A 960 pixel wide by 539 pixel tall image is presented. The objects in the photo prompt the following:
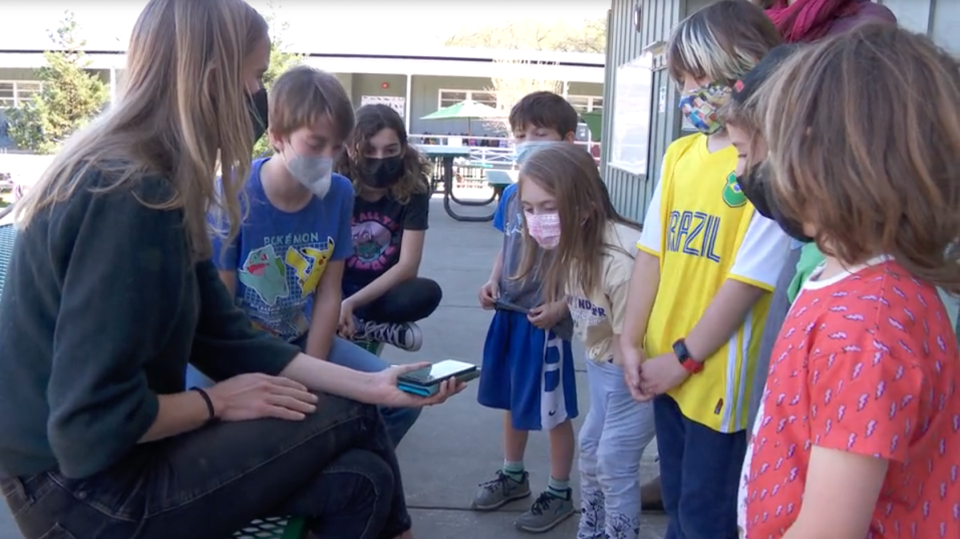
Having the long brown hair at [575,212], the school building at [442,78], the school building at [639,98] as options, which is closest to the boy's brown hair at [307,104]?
the long brown hair at [575,212]

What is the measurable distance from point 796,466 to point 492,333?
7.04ft

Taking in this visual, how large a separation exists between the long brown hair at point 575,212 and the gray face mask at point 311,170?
66 centimetres

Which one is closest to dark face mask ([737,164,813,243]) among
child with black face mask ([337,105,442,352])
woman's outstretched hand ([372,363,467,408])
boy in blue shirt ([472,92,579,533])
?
woman's outstretched hand ([372,363,467,408])

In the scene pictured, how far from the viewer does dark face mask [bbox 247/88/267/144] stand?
233cm

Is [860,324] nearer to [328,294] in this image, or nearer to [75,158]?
[75,158]

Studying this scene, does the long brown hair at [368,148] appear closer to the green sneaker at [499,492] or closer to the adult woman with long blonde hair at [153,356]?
the green sneaker at [499,492]

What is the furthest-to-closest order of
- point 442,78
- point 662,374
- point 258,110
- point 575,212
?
1. point 442,78
2. point 575,212
3. point 258,110
4. point 662,374

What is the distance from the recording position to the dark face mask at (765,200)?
59.5 inches

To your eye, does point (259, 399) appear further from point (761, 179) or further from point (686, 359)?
point (761, 179)

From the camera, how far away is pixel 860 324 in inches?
49.6

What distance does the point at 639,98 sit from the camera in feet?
24.3

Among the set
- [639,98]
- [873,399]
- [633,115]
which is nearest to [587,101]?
[633,115]

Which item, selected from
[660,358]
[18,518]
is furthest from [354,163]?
[18,518]

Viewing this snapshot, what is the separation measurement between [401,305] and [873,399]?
2.57 metres
